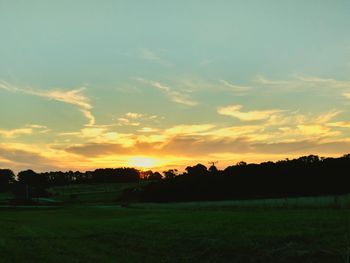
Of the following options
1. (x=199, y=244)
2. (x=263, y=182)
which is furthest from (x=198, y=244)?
(x=263, y=182)

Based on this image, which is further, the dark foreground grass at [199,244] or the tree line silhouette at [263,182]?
the tree line silhouette at [263,182]

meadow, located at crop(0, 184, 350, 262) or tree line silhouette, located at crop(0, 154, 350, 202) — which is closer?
meadow, located at crop(0, 184, 350, 262)

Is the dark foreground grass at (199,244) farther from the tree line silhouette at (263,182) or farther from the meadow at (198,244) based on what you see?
the tree line silhouette at (263,182)

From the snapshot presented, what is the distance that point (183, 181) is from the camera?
438ft

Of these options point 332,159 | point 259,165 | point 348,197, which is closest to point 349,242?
point 348,197

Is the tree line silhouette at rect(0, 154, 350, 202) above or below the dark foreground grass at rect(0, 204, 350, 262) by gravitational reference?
above

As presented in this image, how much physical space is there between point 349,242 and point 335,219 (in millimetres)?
11794

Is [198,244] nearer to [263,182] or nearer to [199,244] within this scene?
[199,244]

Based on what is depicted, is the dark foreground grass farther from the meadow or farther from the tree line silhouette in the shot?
the tree line silhouette

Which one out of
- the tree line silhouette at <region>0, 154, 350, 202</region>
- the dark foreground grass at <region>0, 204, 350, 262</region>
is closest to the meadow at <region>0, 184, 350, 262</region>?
the dark foreground grass at <region>0, 204, 350, 262</region>

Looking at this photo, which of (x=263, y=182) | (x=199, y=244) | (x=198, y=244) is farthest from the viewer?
(x=263, y=182)

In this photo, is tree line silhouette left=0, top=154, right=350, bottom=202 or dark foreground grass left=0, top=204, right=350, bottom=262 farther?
tree line silhouette left=0, top=154, right=350, bottom=202

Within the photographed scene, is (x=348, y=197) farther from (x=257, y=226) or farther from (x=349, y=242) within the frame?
(x=349, y=242)

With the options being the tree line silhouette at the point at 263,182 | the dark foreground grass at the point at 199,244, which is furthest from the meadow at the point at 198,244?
the tree line silhouette at the point at 263,182
